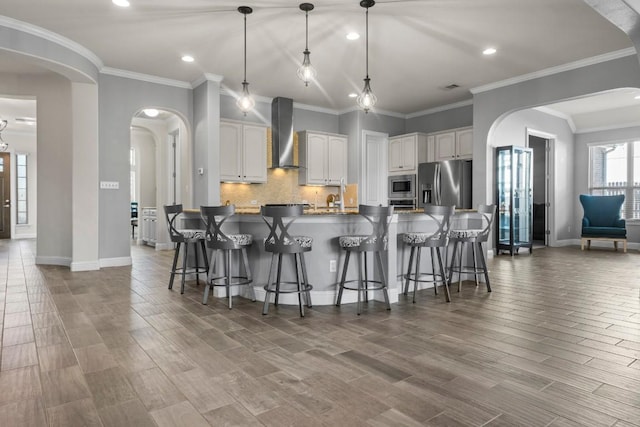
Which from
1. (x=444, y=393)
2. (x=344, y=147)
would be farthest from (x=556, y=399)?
(x=344, y=147)

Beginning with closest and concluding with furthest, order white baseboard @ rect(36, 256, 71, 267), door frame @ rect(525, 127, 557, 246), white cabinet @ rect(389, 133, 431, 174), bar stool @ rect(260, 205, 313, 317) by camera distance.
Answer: bar stool @ rect(260, 205, 313, 317) < white baseboard @ rect(36, 256, 71, 267) < white cabinet @ rect(389, 133, 431, 174) < door frame @ rect(525, 127, 557, 246)

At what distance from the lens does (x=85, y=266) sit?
18.7 feet

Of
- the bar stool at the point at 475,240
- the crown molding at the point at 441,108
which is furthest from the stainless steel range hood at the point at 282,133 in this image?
the bar stool at the point at 475,240

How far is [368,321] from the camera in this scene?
128 inches

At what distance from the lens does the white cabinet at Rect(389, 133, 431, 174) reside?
26.7 feet

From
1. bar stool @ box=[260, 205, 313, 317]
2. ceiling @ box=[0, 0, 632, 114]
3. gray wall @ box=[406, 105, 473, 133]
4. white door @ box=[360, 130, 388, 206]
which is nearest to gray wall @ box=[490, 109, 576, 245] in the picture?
gray wall @ box=[406, 105, 473, 133]

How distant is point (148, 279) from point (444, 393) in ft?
13.3

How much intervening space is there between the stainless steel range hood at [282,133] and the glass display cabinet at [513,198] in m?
3.69

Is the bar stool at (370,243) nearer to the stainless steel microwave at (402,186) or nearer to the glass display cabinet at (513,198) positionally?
the glass display cabinet at (513,198)

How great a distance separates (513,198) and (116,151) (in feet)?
21.8

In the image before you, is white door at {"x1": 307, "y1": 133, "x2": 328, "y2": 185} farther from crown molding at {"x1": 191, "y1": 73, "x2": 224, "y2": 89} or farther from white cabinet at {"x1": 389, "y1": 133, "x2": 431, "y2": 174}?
crown molding at {"x1": 191, "y1": 73, "x2": 224, "y2": 89}

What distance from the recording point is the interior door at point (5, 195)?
1081 cm

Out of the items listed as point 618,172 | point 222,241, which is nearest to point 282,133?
point 222,241

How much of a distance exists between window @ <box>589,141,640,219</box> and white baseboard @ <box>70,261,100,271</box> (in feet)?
33.3
